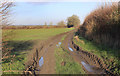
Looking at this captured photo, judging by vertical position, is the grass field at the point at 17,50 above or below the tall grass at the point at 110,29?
below

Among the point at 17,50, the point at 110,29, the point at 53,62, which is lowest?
the point at 17,50

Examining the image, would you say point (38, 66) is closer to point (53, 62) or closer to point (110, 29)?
point (53, 62)

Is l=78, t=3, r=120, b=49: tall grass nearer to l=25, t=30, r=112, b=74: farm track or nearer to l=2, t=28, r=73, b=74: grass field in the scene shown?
l=25, t=30, r=112, b=74: farm track

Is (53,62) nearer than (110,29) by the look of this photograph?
Yes

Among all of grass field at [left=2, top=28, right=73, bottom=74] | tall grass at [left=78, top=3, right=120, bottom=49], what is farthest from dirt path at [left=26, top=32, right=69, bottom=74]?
tall grass at [left=78, top=3, right=120, bottom=49]

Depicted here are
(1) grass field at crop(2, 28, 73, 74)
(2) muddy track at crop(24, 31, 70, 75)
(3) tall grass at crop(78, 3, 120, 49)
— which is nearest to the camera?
(2) muddy track at crop(24, 31, 70, 75)

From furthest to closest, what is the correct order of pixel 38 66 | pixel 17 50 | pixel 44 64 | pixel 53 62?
pixel 17 50 < pixel 53 62 < pixel 44 64 < pixel 38 66

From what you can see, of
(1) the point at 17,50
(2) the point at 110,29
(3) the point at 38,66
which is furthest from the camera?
(1) the point at 17,50

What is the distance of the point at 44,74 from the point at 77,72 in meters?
1.27

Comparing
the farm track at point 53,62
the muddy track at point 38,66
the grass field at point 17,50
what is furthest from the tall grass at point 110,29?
the grass field at point 17,50

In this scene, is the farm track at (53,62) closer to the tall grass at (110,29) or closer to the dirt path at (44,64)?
the dirt path at (44,64)

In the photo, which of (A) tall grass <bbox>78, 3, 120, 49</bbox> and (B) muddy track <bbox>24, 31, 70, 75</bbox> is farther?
(A) tall grass <bbox>78, 3, 120, 49</bbox>

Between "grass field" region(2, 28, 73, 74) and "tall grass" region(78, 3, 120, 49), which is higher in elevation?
"tall grass" region(78, 3, 120, 49)

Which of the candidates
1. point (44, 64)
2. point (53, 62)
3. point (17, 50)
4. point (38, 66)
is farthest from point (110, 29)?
point (17, 50)
